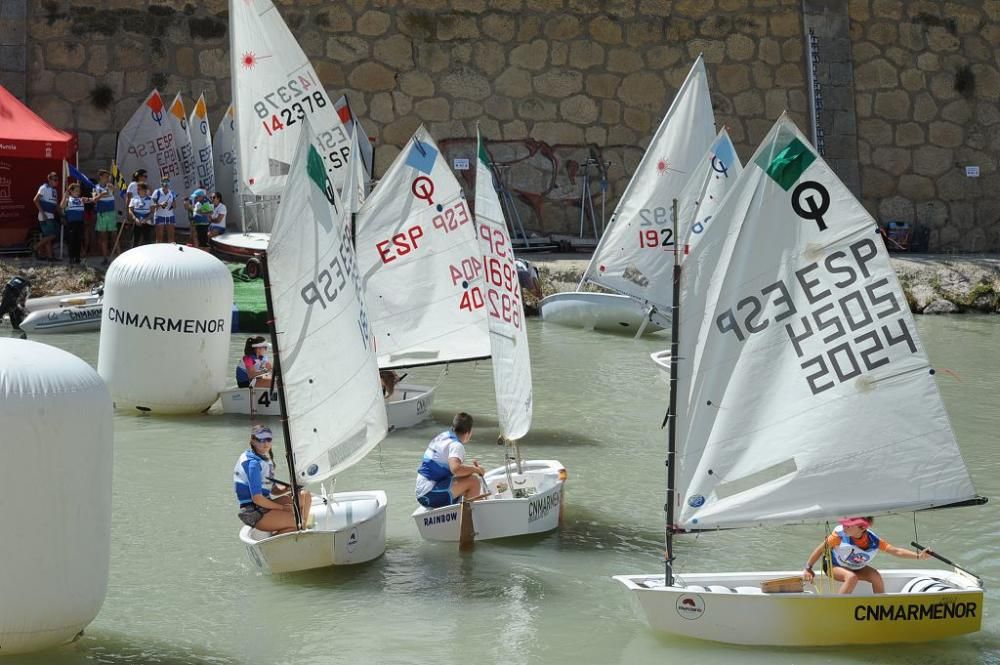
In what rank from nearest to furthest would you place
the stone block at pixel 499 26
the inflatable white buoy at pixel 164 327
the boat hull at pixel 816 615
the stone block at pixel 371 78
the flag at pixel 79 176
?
→ 1. the boat hull at pixel 816 615
2. the inflatable white buoy at pixel 164 327
3. the flag at pixel 79 176
4. the stone block at pixel 371 78
5. the stone block at pixel 499 26

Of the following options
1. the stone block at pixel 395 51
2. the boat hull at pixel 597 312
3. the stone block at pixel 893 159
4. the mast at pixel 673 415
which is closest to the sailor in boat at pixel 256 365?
the boat hull at pixel 597 312

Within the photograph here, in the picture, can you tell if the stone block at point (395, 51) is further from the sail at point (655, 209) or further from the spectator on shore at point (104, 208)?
the sail at point (655, 209)

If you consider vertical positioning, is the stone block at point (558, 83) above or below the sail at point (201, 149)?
above

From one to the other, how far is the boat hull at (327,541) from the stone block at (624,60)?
16574 mm

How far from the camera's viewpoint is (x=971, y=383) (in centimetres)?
1728

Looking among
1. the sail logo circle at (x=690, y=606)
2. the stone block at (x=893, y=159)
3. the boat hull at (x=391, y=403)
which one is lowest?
the sail logo circle at (x=690, y=606)

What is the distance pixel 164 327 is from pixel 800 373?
25.8 feet

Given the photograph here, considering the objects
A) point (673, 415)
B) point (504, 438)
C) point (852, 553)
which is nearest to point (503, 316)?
point (504, 438)

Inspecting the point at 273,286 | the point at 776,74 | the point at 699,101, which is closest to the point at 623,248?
the point at 699,101

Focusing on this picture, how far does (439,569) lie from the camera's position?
390 inches

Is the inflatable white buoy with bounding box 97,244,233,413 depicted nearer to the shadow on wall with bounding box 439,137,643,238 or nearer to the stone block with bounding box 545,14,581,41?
the shadow on wall with bounding box 439,137,643,238

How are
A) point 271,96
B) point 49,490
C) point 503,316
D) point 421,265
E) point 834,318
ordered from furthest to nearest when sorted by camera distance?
point 271,96
point 421,265
point 503,316
point 834,318
point 49,490

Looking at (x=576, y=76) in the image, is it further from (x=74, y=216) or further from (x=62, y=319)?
(x=62, y=319)

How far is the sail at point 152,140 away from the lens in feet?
76.2
